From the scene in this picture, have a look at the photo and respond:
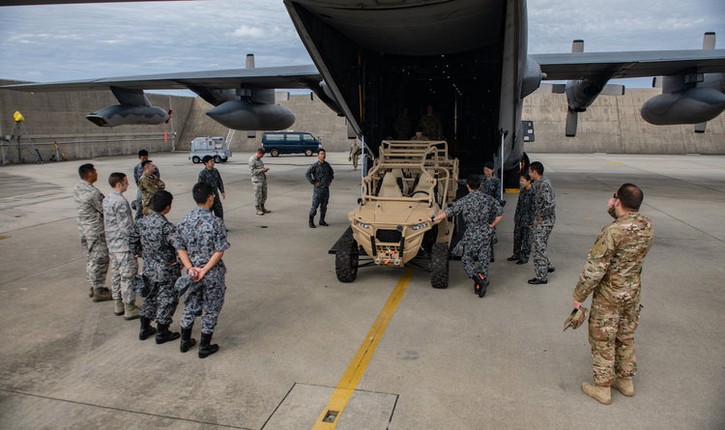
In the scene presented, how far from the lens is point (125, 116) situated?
18062 mm

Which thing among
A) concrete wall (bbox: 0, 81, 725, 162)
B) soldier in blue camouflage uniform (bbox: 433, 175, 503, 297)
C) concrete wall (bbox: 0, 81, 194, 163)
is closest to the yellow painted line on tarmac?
soldier in blue camouflage uniform (bbox: 433, 175, 503, 297)

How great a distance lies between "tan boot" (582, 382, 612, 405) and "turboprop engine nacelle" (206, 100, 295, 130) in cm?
1480

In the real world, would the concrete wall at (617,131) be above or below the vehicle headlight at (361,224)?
above

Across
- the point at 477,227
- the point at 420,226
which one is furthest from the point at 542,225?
the point at 420,226

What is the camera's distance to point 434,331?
207 inches

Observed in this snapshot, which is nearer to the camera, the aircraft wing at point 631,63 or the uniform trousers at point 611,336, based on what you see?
the uniform trousers at point 611,336

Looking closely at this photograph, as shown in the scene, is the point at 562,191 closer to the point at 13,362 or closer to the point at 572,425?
the point at 572,425

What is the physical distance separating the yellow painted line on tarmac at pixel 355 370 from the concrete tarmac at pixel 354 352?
0.19ft

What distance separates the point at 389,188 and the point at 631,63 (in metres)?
9.90

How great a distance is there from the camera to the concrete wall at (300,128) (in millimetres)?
27344

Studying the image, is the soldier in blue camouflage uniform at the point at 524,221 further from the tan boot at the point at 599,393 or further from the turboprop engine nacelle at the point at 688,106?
the turboprop engine nacelle at the point at 688,106

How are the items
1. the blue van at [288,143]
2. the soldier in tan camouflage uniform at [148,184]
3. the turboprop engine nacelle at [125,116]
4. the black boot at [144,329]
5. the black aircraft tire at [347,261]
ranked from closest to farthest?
the black boot at [144,329]
the black aircraft tire at [347,261]
the soldier in tan camouflage uniform at [148,184]
the turboprop engine nacelle at [125,116]
the blue van at [288,143]

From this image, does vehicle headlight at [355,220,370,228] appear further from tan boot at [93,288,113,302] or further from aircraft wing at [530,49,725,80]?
aircraft wing at [530,49,725,80]

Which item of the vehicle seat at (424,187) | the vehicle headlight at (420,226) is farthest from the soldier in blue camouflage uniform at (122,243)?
the vehicle seat at (424,187)
